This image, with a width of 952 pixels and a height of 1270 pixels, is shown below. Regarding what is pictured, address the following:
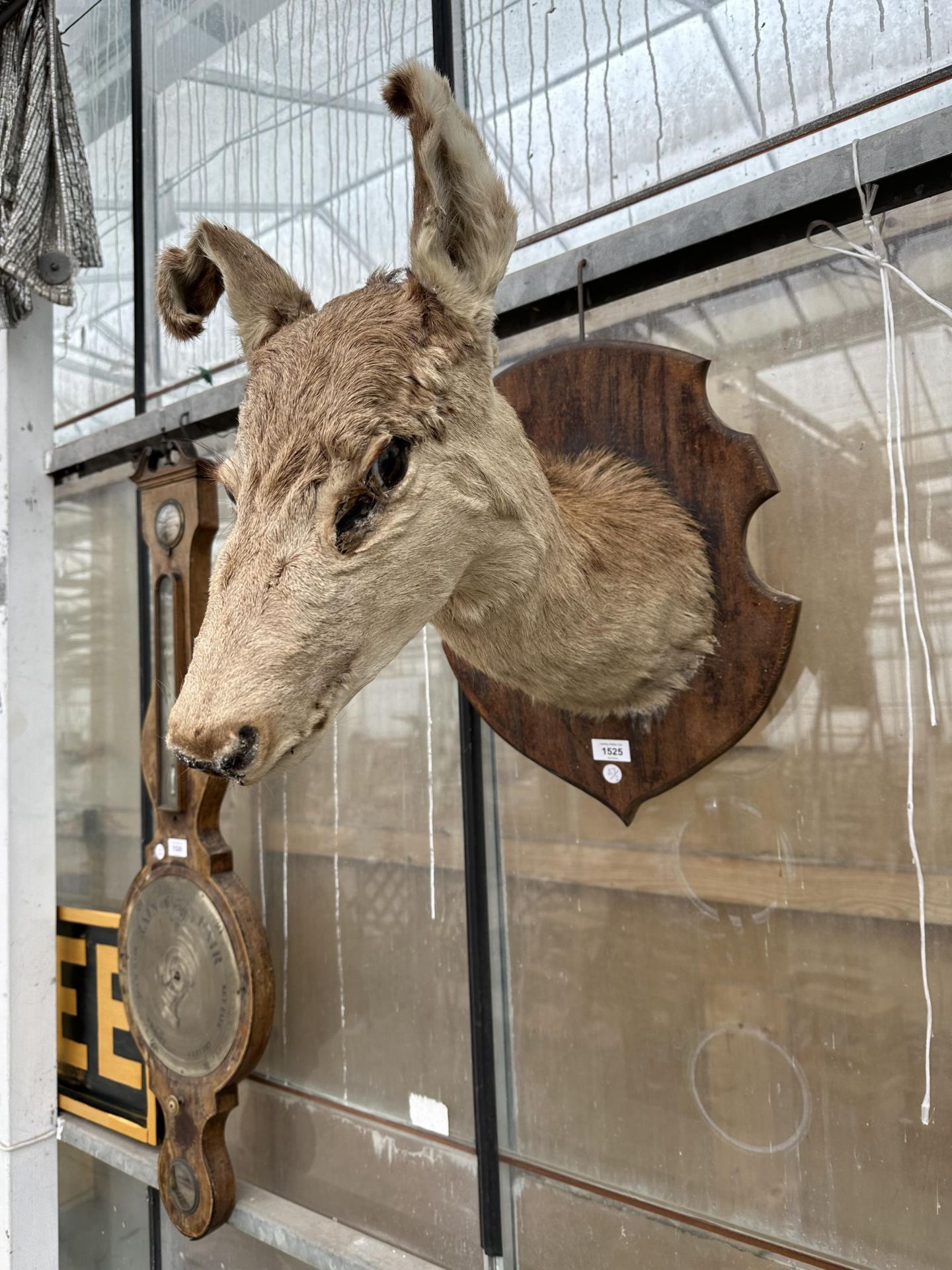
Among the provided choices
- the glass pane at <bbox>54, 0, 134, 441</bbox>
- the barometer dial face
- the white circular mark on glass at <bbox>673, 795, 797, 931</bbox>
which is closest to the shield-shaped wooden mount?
the white circular mark on glass at <bbox>673, 795, 797, 931</bbox>

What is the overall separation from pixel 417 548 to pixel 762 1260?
956mm

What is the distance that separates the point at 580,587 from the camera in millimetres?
825

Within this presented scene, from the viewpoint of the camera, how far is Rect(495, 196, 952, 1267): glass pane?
2.99 feet

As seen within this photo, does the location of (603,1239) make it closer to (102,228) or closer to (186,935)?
(186,935)

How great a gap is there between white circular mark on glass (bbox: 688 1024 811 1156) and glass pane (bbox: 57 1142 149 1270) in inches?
53.4

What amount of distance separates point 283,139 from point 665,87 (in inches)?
32.3

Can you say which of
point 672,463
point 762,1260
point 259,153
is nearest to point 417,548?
point 672,463

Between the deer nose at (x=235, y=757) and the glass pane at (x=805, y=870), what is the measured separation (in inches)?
26.2

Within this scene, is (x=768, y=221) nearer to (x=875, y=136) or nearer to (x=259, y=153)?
(x=875, y=136)

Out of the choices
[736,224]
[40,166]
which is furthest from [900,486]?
[40,166]

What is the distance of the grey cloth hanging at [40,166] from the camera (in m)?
1.54

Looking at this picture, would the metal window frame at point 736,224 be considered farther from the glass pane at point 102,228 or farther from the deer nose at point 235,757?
the glass pane at point 102,228

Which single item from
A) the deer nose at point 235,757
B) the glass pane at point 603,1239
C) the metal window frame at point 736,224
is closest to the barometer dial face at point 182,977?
the glass pane at point 603,1239

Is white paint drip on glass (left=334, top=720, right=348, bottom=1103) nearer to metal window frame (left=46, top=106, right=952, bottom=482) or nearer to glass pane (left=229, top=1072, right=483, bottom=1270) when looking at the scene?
glass pane (left=229, top=1072, right=483, bottom=1270)
